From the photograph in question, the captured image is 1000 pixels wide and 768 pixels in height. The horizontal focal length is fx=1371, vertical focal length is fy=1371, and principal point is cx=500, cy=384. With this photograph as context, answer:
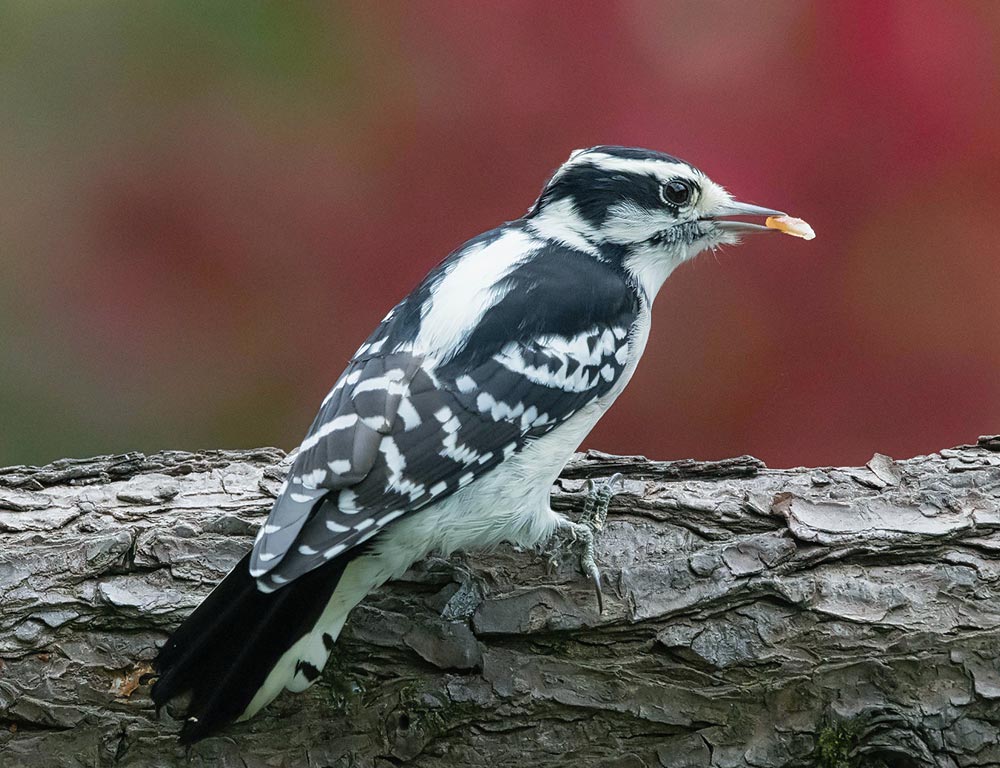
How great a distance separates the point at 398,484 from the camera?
2.77 m

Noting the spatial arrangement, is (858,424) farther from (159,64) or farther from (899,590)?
(159,64)

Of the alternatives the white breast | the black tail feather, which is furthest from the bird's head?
the black tail feather

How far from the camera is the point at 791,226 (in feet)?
11.1

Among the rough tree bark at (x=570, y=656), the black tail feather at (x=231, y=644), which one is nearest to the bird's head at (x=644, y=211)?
the rough tree bark at (x=570, y=656)

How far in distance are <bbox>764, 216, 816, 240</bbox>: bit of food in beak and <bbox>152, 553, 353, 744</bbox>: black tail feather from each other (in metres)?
1.41

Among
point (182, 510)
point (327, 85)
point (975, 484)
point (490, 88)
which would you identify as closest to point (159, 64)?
point (327, 85)

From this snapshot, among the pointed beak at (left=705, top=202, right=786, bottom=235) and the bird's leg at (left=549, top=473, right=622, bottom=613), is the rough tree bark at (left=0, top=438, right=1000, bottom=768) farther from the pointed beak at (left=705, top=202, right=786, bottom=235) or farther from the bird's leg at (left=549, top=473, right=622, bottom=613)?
the pointed beak at (left=705, top=202, right=786, bottom=235)

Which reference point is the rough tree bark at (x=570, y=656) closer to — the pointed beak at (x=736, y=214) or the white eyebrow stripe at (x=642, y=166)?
the pointed beak at (x=736, y=214)

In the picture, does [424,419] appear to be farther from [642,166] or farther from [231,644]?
[642,166]

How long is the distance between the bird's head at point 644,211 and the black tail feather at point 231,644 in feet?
3.77

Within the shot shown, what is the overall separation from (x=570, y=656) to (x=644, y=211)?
115 centimetres

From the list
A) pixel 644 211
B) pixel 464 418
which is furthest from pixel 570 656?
pixel 644 211

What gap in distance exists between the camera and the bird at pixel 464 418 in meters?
2.70

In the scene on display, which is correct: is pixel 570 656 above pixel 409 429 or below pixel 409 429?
below
